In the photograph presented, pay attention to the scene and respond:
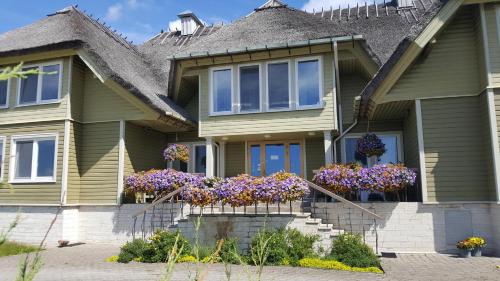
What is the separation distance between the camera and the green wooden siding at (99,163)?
14.6m

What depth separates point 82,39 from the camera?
46.8ft

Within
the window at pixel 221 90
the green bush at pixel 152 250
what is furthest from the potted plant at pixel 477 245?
the window at pixel 221 90

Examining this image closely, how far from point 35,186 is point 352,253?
10826mm

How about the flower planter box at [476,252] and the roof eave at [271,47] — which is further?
the roof eave at [271,47]

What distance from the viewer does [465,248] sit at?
1083 centimetres

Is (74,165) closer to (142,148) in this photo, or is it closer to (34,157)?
(34,157)

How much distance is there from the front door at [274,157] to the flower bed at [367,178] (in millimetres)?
3431

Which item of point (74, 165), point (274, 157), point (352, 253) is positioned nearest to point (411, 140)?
point (274, 157)

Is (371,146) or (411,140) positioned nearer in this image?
(411,140)

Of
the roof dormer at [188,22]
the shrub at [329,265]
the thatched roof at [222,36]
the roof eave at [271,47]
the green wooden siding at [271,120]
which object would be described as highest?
the roof dormer at [188,22]

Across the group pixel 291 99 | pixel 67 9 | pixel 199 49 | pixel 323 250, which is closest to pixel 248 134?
pixel 291 99

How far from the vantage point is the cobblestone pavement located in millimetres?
8750

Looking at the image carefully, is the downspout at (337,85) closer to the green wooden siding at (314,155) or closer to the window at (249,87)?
the green wooden siding at (314,155)

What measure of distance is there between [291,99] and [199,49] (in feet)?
12.2
